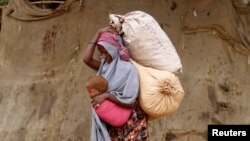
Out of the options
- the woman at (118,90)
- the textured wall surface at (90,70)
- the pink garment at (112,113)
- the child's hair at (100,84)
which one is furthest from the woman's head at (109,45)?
the textured wall surface at (90,70)

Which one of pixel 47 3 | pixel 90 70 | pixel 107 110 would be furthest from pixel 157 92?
pixel 47 3

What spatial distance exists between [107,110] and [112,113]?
0.04 m

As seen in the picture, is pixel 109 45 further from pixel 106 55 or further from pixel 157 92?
pixel 157 92

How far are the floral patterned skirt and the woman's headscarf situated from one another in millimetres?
108

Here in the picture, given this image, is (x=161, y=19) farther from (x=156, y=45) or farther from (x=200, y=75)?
(x=156, y=45)

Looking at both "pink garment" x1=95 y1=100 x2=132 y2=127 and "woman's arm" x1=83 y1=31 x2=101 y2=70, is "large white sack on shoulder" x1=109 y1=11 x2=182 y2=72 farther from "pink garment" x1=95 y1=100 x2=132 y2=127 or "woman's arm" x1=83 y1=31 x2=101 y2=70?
"pink garment" x1=95 y1=100 x2=132 y2=127

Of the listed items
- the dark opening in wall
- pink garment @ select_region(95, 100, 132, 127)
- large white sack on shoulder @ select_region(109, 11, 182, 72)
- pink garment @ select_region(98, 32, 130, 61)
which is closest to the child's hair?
pink garment @ select_region(95, 100, 132, 127)

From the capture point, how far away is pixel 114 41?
4816 millimetres

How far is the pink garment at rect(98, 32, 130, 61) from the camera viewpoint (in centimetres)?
480

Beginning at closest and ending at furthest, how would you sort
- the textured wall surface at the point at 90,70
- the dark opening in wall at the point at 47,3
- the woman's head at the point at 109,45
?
1. the woman's head at the point at 109,45
2. the textured wall surface at the point at 90,70
3. the dark opening in wall at the point at 47,3

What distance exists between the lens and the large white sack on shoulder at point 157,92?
4.76 m

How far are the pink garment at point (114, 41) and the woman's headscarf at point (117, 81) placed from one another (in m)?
0.02

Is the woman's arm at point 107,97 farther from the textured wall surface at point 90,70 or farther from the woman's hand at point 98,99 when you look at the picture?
the textured wall surface at point 90,70

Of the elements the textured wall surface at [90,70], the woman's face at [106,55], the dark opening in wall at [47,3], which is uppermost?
the dark opening in wall at [47,3]
